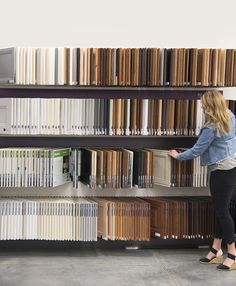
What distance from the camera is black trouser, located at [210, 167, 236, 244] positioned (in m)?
3.81

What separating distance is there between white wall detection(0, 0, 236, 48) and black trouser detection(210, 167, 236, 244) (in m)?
1.41

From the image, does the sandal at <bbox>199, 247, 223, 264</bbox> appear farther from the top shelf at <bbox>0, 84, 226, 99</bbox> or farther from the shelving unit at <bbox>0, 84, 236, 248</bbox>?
the top shelf at <bbox>0, 84, 226, 99</bbox>

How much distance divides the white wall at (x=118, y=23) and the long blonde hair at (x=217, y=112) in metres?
0.93

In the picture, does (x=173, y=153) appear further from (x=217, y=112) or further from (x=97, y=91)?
(x=97, y=91)

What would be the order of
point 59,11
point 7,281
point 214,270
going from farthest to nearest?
1. point 59,11
2. point 214,270
3. point 7,281

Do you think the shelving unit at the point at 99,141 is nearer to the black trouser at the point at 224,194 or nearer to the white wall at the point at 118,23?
the white wall at the point at 118,23

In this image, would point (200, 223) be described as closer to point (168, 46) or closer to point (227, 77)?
point (227, 77)

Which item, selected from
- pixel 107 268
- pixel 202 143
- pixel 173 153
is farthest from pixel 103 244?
pixel 202 143

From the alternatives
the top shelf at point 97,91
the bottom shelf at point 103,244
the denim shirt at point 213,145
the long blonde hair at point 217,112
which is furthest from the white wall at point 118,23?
the bottom shelf at point 103,244

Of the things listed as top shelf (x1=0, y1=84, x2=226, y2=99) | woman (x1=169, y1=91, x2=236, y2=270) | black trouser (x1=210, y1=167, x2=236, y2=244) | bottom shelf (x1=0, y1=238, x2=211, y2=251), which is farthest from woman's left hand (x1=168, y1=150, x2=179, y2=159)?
bottom shelf (x1=0, y1=238, x2=211, y2=251)

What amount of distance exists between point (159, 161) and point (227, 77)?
0.97 meters

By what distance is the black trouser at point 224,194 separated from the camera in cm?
381

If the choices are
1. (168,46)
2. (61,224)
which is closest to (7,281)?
(61,224)

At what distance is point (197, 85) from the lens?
13.5ft
